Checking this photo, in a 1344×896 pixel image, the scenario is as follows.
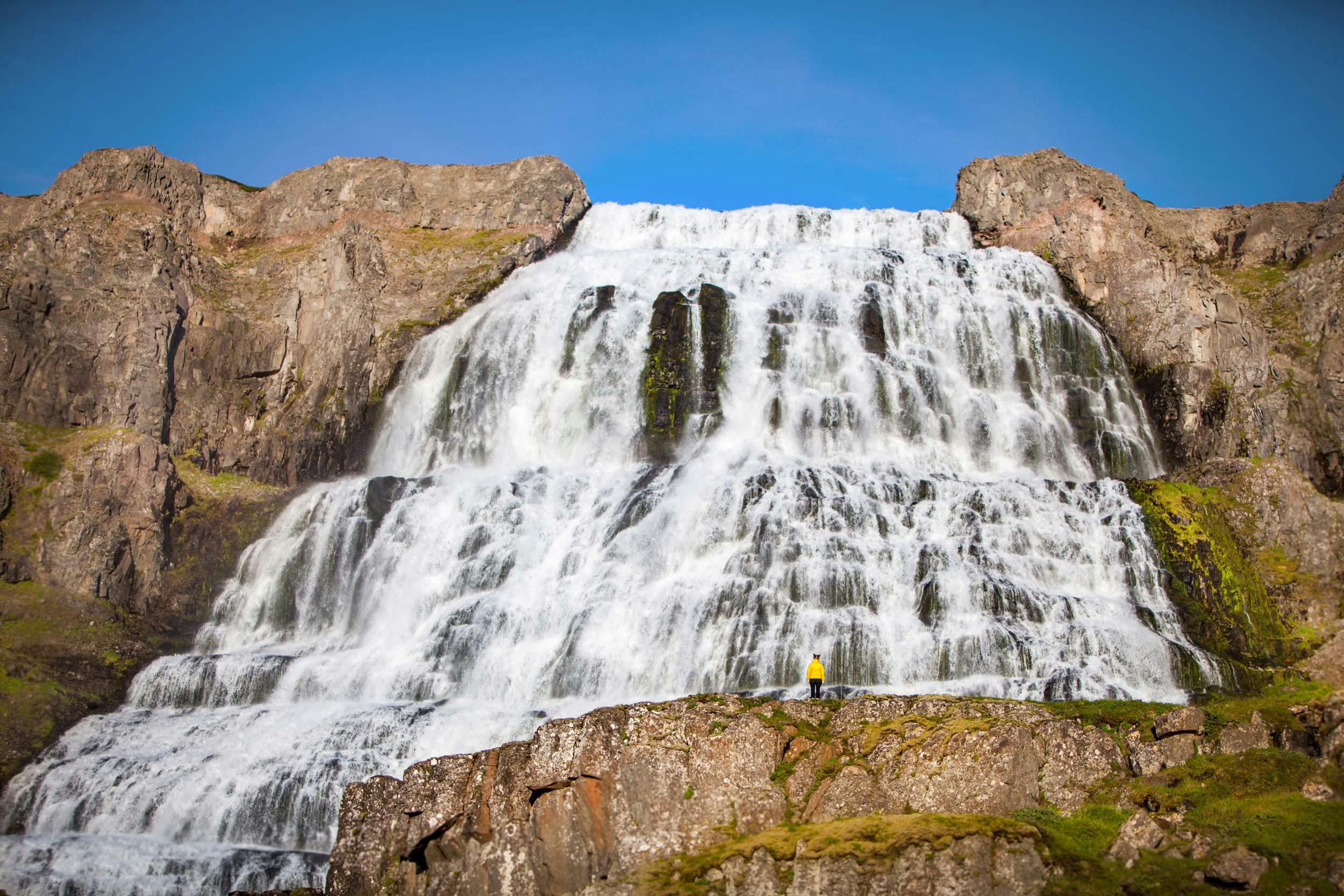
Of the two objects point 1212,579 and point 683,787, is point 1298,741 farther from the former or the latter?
point 1212,579

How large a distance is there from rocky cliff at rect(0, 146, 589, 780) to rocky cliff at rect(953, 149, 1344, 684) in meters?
27.3

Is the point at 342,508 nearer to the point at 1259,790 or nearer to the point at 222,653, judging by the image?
the point at 222,653

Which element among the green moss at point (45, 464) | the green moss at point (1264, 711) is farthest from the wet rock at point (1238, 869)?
the green moss at point (45, 464)

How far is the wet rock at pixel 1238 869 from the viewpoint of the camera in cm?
1417

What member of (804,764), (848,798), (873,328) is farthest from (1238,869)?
(873,328)

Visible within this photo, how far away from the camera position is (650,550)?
34.6 metres

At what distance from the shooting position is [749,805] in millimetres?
18828

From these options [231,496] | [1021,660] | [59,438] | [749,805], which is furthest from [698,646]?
[59,438]

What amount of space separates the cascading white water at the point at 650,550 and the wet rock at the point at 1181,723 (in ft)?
29.0

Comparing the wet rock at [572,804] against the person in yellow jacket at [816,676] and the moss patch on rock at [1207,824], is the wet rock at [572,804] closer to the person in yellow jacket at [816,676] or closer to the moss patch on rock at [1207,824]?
the person in yellow jacket at [816,676]

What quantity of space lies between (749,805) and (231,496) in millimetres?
31893

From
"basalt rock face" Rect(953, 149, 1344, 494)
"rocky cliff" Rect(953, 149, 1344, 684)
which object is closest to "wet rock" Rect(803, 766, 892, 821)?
"rocky cliff" Rect(953, 149, 1344, 684)

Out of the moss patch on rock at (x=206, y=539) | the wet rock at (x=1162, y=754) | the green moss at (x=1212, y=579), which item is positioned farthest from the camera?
the moss patch on rock at (x=206, y=539)

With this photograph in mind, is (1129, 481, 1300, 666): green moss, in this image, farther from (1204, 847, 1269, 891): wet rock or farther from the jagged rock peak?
the jagged rock peak
